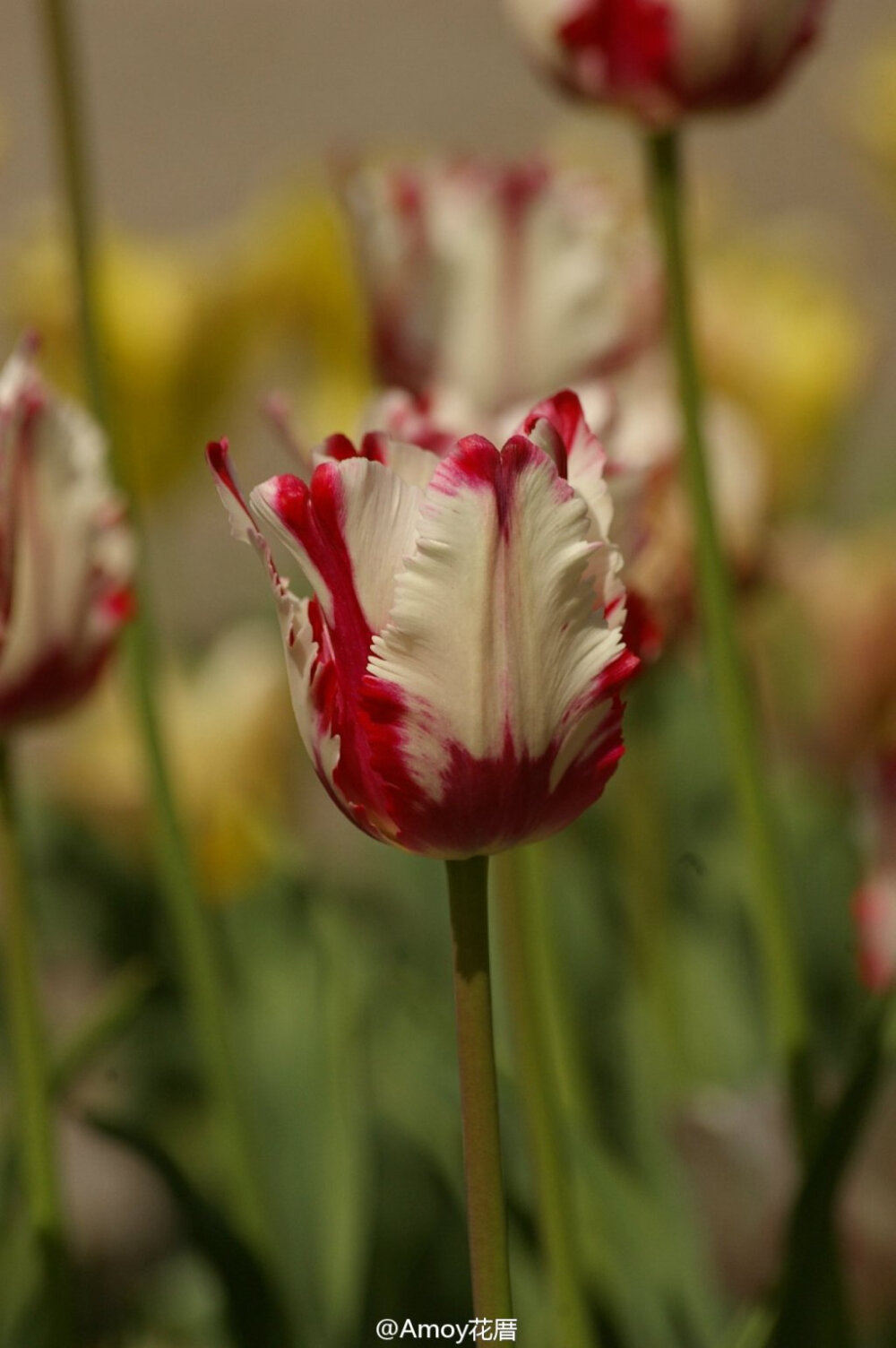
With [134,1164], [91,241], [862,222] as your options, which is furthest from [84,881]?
[862,222]

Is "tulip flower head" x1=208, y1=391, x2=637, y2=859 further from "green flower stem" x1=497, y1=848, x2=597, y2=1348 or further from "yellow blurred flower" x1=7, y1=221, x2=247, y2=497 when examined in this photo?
"yellow blurred flower" x1=7, y1=221, x2=247, y2=497

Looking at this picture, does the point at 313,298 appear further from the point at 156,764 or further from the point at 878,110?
the point at 156,764

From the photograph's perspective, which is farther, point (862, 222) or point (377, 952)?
point (862, 222)

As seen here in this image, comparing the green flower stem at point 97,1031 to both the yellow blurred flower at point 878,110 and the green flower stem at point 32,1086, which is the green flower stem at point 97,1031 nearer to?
the green flower stem at point 32,1086

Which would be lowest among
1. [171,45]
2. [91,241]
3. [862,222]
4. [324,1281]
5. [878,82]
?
[324,1281]

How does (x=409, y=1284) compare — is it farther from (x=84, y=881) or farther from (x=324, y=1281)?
(x=84, y=881)
